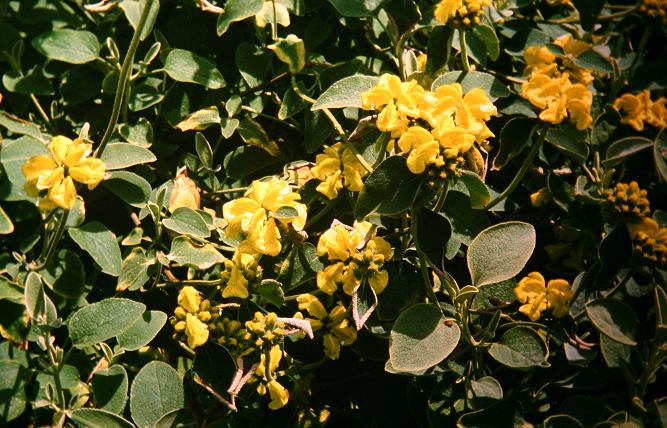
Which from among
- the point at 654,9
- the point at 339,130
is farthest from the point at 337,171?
the point at 654,9

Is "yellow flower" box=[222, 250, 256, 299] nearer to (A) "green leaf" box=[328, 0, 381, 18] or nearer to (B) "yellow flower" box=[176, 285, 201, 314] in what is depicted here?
(B) "yellow flower" box=[176, 285, 201, 314]

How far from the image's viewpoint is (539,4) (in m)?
1.61

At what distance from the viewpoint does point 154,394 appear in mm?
1055

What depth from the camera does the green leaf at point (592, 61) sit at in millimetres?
1274

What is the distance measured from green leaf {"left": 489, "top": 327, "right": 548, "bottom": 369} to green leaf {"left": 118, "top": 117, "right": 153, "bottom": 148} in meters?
0.80

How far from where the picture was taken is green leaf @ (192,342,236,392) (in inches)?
41.3

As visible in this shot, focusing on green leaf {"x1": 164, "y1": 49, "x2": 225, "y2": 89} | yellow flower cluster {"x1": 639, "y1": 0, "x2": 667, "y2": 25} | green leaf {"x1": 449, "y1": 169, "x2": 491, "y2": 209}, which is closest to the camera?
green leaf {"x1": 449, "y1": 169, "x2": 491, "y2": 209}

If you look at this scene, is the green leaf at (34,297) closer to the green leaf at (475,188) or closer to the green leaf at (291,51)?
the green leaf at (291,51)

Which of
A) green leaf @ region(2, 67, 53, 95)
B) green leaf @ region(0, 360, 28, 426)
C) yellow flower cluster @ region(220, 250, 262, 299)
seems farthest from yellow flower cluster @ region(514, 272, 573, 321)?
green leaf @ region(2, 67, 53, 95)

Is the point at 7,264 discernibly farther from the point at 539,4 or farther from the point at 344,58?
the point at 539,4

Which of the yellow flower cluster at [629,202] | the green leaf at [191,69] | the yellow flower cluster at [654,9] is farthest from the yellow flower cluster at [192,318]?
the yellow flower cluster at [654,9]

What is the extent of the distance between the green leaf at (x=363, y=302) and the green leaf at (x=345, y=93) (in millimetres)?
316

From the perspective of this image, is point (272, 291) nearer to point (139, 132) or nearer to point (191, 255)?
point (191, 255)

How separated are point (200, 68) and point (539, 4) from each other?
0.94 metres
